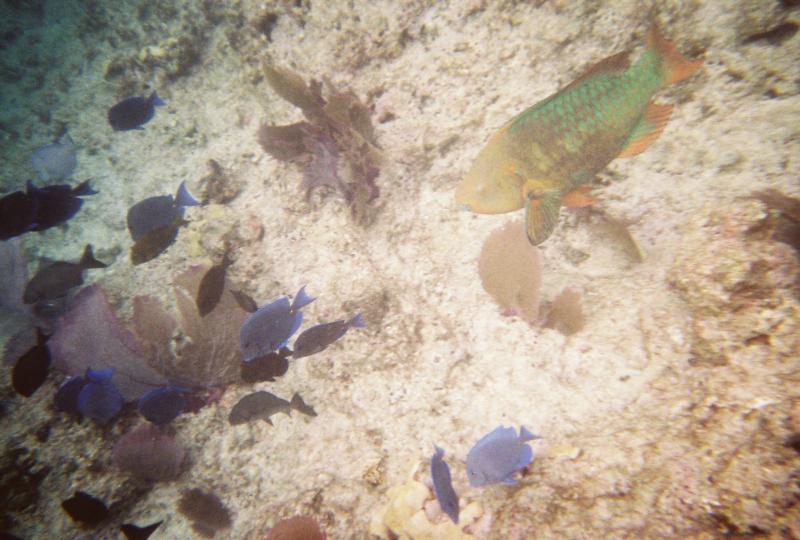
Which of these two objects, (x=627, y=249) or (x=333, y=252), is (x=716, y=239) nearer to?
(x=627, y=249)

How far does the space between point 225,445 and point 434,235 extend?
8.93ft

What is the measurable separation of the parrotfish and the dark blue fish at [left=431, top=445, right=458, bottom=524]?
1.40 metres

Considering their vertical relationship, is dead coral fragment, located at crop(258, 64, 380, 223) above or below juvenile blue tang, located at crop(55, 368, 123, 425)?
above

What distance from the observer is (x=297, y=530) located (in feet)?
8.02

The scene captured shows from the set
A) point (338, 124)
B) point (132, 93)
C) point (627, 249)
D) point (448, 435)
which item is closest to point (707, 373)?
point (627, 249)

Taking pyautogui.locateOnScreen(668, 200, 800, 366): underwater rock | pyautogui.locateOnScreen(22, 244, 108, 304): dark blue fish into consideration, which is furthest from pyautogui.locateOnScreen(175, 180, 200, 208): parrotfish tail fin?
pyautogui.locateOnScreen(668, 200, 800, 366): underwater rock

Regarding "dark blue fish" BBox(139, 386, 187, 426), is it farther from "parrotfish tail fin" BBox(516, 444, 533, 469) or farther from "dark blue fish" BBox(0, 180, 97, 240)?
"parrotfish tail fin" BBox(516, 444, 533, 469)

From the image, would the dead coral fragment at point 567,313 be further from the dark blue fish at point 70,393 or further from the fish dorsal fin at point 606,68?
the dark blue fish at point 70,393

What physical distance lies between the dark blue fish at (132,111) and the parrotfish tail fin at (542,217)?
4638mm

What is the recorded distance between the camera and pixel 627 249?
8.54 ft

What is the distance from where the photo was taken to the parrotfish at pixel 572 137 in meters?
1.99

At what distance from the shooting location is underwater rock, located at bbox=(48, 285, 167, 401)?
11.6 ft

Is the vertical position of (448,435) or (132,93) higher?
(132,93)

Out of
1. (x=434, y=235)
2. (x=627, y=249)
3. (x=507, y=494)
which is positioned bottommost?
(x=507, y=494)
